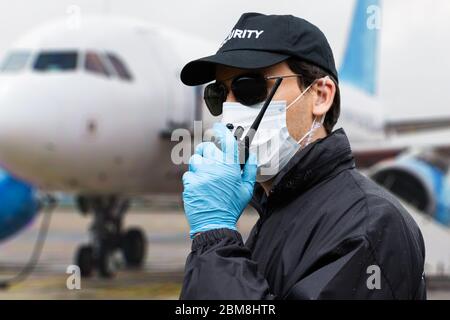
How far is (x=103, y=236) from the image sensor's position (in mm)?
9766

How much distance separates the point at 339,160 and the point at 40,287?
7.81 meters

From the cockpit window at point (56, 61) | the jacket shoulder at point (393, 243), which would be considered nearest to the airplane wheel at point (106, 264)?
the cockpit window at point (56, 61)

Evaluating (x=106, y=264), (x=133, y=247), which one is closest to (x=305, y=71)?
(x=106, y=264)

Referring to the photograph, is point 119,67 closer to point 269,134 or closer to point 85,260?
point 85,260

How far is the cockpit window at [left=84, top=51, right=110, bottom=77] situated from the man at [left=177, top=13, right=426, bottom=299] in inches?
267

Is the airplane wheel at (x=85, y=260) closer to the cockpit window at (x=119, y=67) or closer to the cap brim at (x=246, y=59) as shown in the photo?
the cockpit window at (x=119, y=67)

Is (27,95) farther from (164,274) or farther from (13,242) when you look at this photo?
(13,242)

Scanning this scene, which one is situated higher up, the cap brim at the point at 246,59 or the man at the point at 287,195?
the cap brim at the point at 246,59

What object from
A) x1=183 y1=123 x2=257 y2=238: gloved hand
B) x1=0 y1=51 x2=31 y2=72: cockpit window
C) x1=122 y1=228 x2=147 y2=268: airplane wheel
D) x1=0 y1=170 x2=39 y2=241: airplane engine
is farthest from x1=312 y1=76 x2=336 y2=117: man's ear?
x1=122 y1=228 x2=147 y2=268: airplane wheel

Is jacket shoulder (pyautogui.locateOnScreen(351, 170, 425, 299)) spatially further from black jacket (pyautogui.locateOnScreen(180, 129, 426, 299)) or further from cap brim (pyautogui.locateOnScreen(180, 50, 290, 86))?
cap brim (pyautogui.locateOnScreen(180, 50, 290, 86))

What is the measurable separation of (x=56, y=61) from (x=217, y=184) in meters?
7.12

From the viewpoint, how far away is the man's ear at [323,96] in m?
1.83

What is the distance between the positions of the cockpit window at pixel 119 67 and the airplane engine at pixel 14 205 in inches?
111

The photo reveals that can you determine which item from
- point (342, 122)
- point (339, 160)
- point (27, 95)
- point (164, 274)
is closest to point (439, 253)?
point (342, 122)
